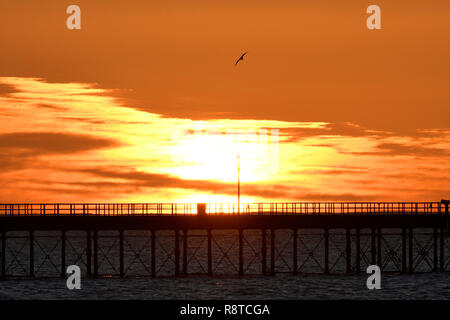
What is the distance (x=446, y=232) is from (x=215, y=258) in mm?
73007

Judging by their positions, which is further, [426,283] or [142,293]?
[426,283]

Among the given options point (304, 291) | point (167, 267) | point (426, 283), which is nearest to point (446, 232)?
point (426, 283)

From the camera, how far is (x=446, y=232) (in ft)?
279
